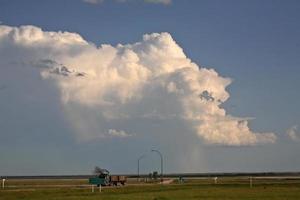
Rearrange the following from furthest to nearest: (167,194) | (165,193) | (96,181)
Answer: (96,181), (165,193), (167,194)

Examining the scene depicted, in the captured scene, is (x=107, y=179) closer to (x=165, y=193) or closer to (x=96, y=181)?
(x=96, y=181)

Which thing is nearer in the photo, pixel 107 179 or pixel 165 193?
pixel 165 193

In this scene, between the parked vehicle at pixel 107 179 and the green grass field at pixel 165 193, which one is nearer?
the green grass field at pixel 165 193

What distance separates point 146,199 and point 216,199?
6.55 metres

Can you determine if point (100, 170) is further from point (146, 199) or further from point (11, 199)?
point (146, 199)

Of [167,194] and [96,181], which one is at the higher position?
[96,181]

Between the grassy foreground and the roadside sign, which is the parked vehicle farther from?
the grassy foreground

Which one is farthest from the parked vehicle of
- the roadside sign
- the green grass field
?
the green grass field

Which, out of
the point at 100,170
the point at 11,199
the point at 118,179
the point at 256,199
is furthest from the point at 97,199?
the point at 100,170

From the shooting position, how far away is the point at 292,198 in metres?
53.4

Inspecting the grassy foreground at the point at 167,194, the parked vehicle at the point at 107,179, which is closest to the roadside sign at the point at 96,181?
the parked vehicle at the point at 107,179

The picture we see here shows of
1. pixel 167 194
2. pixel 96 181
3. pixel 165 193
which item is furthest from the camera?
pixel 96 181

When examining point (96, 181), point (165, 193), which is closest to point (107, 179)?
point (96, 181)

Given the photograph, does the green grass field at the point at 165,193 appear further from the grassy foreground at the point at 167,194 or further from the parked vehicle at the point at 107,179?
the parked vehicle at the point at 107,179
